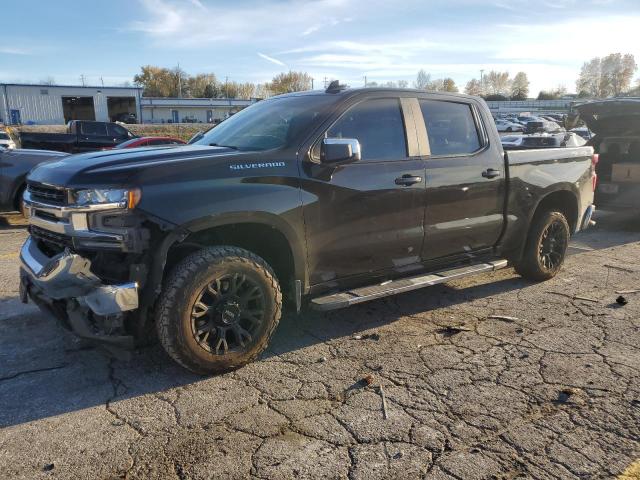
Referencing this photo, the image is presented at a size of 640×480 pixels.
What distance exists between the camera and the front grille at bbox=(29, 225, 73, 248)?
11.4 feet

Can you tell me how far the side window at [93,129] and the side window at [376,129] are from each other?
15.9 m

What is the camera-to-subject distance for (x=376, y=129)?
4.40 meters

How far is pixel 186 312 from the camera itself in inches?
136

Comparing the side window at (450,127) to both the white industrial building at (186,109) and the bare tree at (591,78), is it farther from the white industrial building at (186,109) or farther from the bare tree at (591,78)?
the bare tree at (591,78)

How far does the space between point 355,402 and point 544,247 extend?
138 inches

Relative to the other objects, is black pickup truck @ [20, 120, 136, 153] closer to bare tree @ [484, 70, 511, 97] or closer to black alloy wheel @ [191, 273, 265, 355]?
black alloy wheel @ [191, 273, 265, 355]

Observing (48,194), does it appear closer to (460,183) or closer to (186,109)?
(460,183)

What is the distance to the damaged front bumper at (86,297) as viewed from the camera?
3211mm

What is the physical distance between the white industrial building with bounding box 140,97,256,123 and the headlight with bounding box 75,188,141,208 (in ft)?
264

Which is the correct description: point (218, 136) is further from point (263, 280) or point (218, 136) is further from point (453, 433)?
point (453, 433)

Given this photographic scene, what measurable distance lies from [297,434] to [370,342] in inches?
56.4

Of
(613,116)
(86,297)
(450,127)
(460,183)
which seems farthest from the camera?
(613,116)

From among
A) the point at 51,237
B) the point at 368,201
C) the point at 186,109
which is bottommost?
the point at 51,237

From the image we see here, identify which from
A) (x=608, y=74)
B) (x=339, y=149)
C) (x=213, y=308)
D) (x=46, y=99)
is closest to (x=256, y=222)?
(x=213, y=308)
